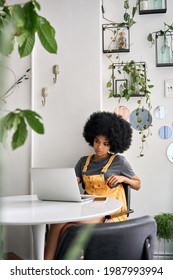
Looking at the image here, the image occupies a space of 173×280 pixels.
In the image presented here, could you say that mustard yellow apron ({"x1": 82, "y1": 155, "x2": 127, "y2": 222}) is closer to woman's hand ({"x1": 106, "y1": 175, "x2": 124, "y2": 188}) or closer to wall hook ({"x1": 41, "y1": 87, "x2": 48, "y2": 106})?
woman's hand ({"x1": 106, "y1": 175, "x2": 124, "y2": 188})

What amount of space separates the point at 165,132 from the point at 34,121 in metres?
2.54

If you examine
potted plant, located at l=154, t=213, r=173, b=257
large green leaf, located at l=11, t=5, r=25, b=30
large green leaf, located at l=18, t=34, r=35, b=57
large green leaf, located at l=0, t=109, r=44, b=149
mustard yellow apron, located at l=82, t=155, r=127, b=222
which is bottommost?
potted plant, located at l=154, t=213, r=173, b=257

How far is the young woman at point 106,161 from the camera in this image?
2176mm

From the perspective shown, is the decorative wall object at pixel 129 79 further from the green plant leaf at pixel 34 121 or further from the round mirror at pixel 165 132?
the green plant leaf at pixel 34 121

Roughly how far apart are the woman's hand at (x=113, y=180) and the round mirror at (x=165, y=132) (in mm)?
875

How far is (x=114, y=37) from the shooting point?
2.90 metres

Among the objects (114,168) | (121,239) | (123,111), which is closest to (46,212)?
(121,239)

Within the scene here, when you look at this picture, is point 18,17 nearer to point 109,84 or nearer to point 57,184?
point 57,184

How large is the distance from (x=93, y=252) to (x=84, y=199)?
40.2 inches

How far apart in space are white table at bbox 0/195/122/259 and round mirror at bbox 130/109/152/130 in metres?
1.13

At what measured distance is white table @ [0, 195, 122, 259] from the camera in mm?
1319

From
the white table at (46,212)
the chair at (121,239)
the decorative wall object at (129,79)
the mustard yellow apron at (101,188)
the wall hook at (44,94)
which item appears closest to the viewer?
the chair at (121,239)

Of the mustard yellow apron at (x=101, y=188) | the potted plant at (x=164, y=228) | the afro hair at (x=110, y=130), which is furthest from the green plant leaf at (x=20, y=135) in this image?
the potted plant at (x=164, y=228)

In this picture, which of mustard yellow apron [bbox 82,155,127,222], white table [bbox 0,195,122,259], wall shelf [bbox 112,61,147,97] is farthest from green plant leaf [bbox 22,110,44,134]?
wall shelf [bbox 112,61,147,97]
